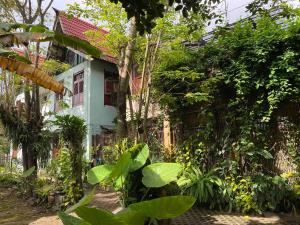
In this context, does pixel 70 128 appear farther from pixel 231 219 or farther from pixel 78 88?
pixel 78 88

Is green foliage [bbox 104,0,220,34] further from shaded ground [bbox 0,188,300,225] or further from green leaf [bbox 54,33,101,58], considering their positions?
shaded ground [bbox 0,188,300,225]

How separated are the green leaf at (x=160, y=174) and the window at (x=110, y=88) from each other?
537 inches

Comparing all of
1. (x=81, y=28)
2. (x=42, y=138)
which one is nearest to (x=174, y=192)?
(x=42, y=138)

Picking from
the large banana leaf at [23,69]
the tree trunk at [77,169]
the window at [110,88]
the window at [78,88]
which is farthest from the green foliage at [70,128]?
the window at [78,88]

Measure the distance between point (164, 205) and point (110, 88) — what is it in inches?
679

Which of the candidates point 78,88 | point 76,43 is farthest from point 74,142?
point 78,88

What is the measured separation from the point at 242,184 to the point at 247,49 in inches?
135

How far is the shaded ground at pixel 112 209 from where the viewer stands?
22.2ft

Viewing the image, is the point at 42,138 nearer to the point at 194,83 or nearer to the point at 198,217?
Result: the point at 194,83

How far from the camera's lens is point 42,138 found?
38.4 feet

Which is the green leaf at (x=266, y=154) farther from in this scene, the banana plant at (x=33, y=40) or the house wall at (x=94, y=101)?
the house wall at (x=94, y=101)

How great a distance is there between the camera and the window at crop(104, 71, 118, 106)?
18.3 meters

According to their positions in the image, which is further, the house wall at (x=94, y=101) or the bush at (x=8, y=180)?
the house wall at (x=94, y=101)

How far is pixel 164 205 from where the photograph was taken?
1.59m
